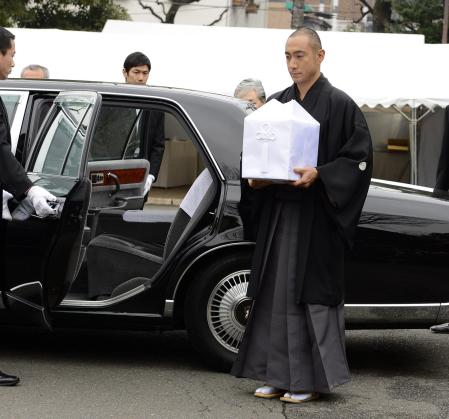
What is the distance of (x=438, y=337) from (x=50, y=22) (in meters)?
21.4

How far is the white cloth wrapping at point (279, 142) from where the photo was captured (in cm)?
509

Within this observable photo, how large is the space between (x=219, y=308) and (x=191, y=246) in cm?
37

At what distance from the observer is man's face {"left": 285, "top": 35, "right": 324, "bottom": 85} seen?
527 cm

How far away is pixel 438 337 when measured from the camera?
7.34 metres

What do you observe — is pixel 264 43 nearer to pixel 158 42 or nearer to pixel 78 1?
pixel 158 42

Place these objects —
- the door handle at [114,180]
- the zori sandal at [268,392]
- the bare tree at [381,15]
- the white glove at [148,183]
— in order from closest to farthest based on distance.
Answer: the zori sandal at [268,392]
the door handle at [114,180]
the white glove at [148,183]
the bare tree at [381,15]

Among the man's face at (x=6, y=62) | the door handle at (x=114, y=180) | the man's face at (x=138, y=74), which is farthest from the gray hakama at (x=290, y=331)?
the man's face at (x=138, y=74)

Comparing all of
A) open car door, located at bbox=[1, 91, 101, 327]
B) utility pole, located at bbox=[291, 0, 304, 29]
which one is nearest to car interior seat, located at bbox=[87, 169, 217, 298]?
open car door, located at bbox=[1, 91, 101, 327]

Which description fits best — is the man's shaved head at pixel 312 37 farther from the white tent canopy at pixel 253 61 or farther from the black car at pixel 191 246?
the white tent canopy at pixel 253 61

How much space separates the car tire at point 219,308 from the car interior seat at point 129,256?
0.36 meters

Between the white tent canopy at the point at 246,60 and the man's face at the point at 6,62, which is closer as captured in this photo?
the man's face at the point at 6,62

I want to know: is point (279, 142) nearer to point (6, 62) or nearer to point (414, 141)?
point (6, 62)

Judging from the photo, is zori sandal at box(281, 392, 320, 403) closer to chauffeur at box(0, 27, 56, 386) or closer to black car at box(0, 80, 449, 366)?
black car at box(0, 80, 449, 366)

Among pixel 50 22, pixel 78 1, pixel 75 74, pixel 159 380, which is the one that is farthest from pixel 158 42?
pixel 159 380
